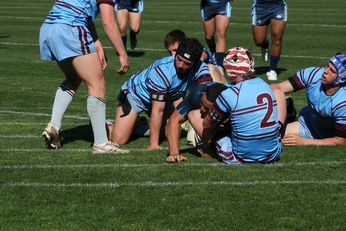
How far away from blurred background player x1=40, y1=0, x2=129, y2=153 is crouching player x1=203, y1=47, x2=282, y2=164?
1.14 meters

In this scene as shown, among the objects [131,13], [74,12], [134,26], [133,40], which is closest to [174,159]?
[74,12]

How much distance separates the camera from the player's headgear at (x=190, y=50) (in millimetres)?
9266

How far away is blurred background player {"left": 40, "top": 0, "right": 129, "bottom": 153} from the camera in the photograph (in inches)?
357

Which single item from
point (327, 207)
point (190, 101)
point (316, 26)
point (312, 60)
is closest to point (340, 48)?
point (312, 60)

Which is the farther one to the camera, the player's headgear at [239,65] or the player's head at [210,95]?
the player's head at [210,95]

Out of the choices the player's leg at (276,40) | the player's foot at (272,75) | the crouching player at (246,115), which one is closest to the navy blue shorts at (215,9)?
the player's leg at (276,40)

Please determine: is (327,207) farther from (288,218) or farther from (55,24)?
(55,24)

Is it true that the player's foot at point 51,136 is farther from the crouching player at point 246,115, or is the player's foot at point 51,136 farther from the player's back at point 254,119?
the player's back at point 254,119

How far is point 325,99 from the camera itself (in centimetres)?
932

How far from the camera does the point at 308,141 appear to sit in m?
9.61

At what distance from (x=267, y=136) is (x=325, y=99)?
1126 millimetres

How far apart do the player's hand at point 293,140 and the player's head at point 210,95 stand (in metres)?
1.17

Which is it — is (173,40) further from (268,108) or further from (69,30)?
(268,108)

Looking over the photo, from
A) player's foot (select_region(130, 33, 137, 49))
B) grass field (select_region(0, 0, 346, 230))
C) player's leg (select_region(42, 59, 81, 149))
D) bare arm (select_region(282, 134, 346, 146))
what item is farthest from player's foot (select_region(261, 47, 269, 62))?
player's leg (select_region(42, 59, 81, 149))
